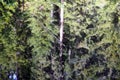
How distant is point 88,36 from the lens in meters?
5.09

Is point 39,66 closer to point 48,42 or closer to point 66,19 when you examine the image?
Result: point 48,42

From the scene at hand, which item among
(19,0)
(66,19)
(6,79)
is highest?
(19,0)

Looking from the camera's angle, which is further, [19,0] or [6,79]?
[6,79]

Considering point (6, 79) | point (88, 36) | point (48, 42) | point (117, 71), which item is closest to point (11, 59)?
point (6, 79)

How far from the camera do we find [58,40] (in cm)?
495

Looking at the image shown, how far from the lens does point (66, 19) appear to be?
4.92m

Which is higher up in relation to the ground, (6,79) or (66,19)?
(66,19)

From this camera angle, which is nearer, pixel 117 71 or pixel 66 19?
pixel 66 19

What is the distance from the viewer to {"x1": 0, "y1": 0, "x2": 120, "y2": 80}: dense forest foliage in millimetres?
4957

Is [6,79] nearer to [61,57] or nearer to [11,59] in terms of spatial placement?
[11,59]

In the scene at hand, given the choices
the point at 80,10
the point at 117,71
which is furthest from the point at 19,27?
the point at 117,71

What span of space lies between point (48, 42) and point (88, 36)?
0.76 meters

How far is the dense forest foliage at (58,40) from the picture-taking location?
4957 mm

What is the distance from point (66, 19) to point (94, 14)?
0.54 meters
